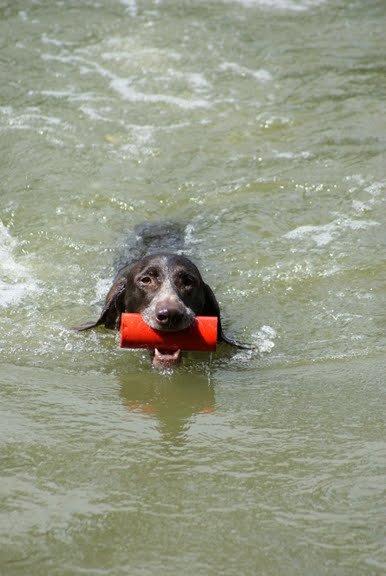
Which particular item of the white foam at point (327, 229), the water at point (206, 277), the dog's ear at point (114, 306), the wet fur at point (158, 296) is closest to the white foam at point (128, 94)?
the water at point (206, 277)

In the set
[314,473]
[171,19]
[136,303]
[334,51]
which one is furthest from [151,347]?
[171,19]

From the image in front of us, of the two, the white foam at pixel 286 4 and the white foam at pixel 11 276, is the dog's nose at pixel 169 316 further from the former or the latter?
the white foam at pixel 286 4

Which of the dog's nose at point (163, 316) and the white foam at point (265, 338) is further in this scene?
the white foam at point (265, 338)

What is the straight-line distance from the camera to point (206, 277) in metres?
7.72

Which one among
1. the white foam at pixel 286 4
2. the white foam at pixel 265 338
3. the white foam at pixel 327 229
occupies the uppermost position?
the white foam at pixel 265 338

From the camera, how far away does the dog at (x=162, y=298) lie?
233 inches

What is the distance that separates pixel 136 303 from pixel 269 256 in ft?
6.36

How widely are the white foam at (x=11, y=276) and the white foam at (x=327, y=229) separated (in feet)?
8.14

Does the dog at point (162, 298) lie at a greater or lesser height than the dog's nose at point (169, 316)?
lesser

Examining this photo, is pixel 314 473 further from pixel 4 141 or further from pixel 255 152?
pixel 4 141

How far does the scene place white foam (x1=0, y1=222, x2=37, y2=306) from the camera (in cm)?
718

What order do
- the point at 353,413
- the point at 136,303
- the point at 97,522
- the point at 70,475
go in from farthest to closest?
the point at 136,303 < the point at 353,413 < the point at 70,475 < the point at 97,522

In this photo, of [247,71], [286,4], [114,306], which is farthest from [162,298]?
[286,4]

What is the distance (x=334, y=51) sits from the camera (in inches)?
490
